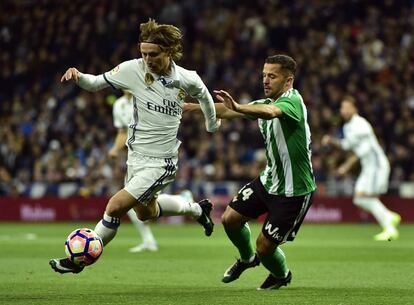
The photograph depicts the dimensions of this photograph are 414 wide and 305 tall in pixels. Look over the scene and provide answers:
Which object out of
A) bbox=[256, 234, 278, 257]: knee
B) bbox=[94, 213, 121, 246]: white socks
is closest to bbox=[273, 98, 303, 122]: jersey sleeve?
bbox=[256, 234, 278, 257]: knee

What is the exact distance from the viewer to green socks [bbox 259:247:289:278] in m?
9.09

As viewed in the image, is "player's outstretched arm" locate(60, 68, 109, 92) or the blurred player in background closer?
"player's outstretched arm" locate(60, 68, 109, 92)

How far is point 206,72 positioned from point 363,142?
371 inches

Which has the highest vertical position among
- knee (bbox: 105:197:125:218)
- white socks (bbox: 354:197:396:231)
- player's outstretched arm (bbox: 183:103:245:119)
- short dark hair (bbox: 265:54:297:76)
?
short dark hair (bbox: 265:54:297:76)

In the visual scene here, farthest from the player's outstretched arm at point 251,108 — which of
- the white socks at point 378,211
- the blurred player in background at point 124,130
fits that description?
the white socks at point 378,211

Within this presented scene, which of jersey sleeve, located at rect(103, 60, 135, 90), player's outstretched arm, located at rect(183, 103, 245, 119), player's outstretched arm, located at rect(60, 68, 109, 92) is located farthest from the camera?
player's outstretched arm, located at rect(183, 103, 245, 119)

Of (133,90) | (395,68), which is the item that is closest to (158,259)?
(133,90)

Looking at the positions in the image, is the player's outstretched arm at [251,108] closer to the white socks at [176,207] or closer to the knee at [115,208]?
the knee at [115,208]

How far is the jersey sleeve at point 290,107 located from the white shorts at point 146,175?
58.0 inches

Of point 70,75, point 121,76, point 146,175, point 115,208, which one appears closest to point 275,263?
point 146,175

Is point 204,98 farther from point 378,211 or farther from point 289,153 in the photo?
point 378,211

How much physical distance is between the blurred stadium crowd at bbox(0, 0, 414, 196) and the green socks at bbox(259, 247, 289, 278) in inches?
534

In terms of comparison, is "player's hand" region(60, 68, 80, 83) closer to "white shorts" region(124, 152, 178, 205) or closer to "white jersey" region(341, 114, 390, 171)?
"white shorts" region(124, 152, 178, 205)

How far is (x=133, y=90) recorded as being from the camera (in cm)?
928
